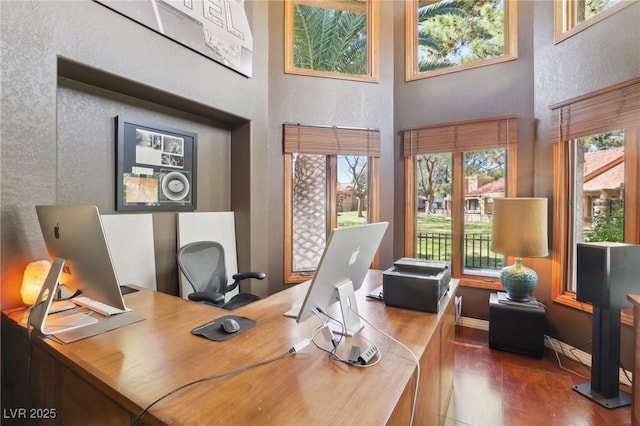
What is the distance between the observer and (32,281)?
1.63m

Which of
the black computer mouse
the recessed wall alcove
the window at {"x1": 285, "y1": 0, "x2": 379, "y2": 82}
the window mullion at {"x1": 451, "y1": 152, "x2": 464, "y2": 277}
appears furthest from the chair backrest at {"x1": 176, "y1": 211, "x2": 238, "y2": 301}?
the window mullion at {"x1": 451, "y1": 152, "x2": 464, "y2": 277}

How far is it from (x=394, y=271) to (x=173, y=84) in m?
2.17

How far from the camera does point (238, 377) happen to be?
1.00m

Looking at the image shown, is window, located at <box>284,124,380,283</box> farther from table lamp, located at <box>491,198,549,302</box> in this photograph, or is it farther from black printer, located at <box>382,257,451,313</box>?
black printer, located at <box>382,257,451,313</box>

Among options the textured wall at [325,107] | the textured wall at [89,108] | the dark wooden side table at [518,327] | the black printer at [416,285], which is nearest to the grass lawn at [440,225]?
the textured wall at [325,107]

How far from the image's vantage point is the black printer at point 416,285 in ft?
5.24

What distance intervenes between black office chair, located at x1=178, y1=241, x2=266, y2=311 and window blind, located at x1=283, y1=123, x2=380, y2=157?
153 cm

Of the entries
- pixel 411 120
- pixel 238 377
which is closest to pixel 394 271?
pixel 238 377

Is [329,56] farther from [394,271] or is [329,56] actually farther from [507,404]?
[507,404]

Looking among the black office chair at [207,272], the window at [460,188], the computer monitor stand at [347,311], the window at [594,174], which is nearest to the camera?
the computer monitor stand at [347,311]

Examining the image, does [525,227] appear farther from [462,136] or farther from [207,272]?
[207,272]

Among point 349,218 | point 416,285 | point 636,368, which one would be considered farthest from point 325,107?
point 636,368

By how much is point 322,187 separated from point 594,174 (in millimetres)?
2719

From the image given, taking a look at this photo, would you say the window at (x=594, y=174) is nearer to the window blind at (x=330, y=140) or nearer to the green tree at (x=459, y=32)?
the green tree at (x=459, y=32)
